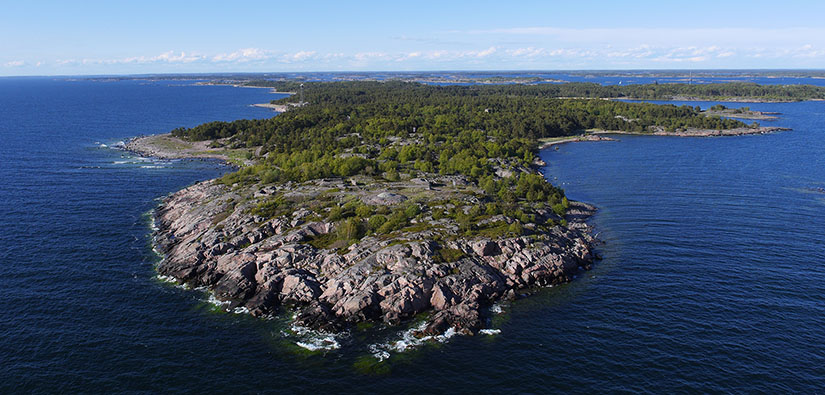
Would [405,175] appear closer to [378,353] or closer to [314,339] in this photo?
[314,339]

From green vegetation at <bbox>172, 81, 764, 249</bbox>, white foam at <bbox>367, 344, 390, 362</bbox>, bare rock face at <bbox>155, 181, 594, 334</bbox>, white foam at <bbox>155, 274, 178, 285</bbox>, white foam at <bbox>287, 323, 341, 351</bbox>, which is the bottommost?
→ white foam at <bbox>367, 344, 390, 362</bbox>

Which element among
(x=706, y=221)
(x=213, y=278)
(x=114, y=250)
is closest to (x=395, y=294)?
(x=213, y=278)

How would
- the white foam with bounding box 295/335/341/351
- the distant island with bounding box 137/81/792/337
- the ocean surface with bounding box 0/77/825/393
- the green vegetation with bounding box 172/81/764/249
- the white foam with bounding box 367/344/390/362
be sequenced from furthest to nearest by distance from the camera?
the green vegetation with bounding box 172/81/764/249 < the distant island with bounding box 137/81/792/337 < the white foam with bounding box 295/335/341/351 < the white foam with bounding box 367/344/390/362 < the ocean surface with bounding box 0/77/825/393

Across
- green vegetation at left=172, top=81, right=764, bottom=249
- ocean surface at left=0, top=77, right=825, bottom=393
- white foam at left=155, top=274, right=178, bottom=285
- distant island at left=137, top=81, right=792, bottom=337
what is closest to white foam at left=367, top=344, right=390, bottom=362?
ocean surface at left=0, top=77, right=825, bottom=393

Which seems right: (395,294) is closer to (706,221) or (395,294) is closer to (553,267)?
(553,267)

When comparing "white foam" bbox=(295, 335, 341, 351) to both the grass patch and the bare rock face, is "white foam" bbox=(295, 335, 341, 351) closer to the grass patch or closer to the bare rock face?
the bare rock face

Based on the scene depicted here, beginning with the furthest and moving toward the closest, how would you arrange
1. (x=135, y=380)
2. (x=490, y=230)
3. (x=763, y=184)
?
(x=763, y=184) < (x=490, y=230) < (x=135, y=380)

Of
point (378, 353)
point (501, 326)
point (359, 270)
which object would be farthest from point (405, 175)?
point (378, 353)

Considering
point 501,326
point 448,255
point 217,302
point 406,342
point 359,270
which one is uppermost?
point 448,255

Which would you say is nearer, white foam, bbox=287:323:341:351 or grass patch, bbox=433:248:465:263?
white foam, bbox=287:323:341:351
